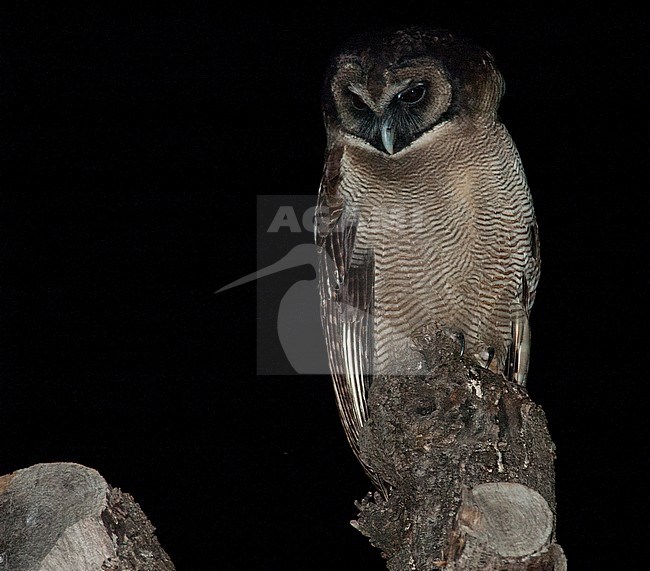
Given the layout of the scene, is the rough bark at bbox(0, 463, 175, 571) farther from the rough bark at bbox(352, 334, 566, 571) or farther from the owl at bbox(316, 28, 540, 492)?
the owl at bbox(316, 28, 540, 492)

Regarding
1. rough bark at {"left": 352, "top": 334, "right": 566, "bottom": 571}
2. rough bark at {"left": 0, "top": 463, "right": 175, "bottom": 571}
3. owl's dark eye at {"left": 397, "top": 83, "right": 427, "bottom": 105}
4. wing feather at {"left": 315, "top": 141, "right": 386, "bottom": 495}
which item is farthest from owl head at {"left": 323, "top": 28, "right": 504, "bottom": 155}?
rough bark at {"left": 0, "top": 463, "right": 175, "bottom": 571}

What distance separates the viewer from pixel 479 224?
2.23 metres

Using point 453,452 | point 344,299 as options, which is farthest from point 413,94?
point 453,452

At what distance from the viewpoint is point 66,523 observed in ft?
4.96

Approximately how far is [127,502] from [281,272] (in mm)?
1061

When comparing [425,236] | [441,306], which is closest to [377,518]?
[441,306]

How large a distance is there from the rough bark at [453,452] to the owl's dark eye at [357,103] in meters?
0.60

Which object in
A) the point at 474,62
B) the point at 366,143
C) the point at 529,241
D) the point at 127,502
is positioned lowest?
the point at 127,502

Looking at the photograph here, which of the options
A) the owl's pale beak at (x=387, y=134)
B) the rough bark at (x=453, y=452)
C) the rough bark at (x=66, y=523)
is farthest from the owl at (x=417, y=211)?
the rough bark at (x=66, y=523)

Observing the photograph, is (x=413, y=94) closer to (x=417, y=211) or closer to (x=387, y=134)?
(x=387, y=134)

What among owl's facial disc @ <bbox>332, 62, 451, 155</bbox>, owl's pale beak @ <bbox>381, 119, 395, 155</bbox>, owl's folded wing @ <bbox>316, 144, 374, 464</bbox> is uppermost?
owl's facial disc @ <bbox>332, 62, 451, 155</bbox>

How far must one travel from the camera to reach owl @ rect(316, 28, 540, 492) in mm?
2127

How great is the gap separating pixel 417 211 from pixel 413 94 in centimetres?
29

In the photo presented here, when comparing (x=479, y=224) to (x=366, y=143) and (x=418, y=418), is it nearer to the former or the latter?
(x=366, y=143)
